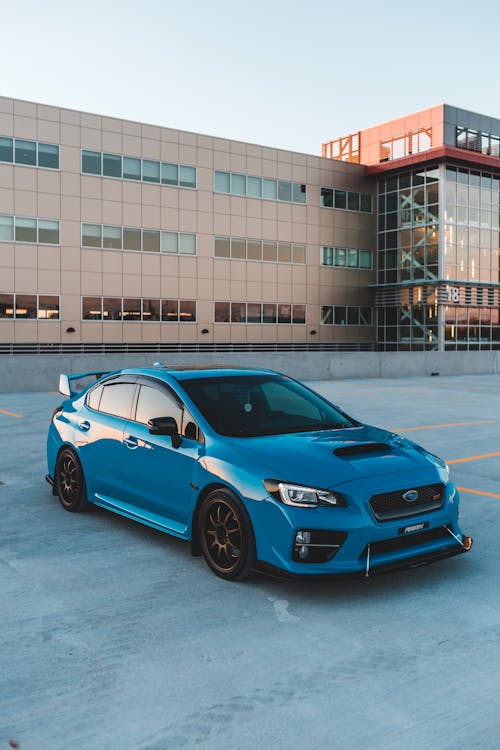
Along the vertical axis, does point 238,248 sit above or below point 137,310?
above

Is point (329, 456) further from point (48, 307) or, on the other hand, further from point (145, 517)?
point (48, 307)

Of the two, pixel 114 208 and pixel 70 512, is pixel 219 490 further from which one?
pixel 114 208

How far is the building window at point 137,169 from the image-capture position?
4094cm

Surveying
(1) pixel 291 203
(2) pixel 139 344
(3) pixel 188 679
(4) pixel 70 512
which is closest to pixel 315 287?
(1) pixel 291 203

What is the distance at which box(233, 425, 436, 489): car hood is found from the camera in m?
4.93

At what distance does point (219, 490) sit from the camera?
519 cm

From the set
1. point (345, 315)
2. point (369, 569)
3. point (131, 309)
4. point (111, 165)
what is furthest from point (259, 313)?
point (369, 569)

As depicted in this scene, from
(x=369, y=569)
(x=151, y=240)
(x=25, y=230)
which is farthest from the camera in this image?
(x=151, y=240)

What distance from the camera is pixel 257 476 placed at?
4.96 m

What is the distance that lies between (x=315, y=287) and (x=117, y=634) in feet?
149

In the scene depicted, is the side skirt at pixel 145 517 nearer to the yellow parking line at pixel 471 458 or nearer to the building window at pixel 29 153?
the yellow parking line at pixel 471 458

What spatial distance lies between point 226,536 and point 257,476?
1.73 feet

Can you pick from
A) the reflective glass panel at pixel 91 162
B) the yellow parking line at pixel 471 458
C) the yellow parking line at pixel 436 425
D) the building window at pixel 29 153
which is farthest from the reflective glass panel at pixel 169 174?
the yellow parking line at pixel 471 458

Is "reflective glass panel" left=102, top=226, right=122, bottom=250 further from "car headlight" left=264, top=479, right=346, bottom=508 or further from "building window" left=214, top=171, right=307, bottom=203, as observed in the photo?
"car headlight" left=264, top=479, right=346, bottom=508
